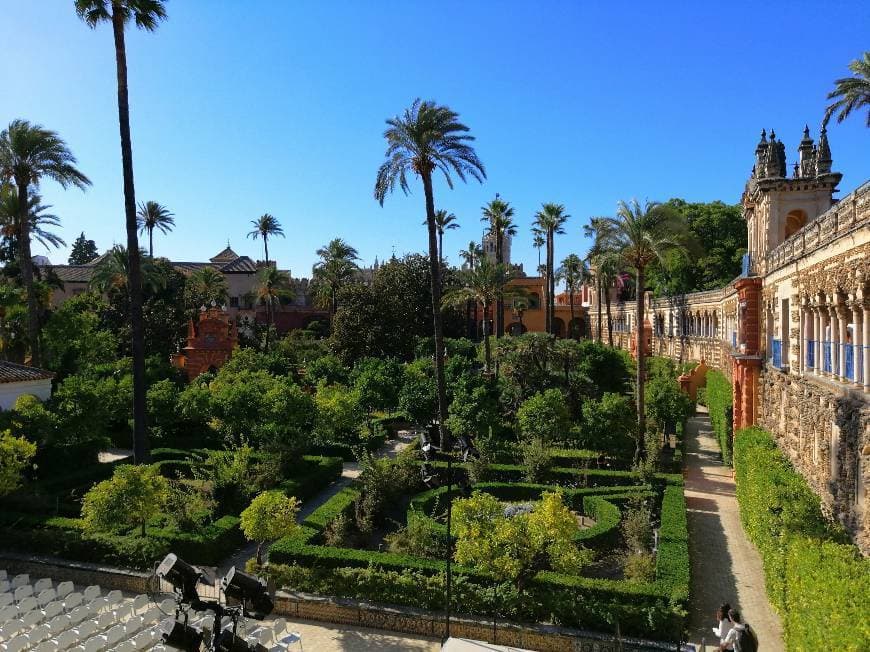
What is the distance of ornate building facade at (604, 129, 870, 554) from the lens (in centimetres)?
1071

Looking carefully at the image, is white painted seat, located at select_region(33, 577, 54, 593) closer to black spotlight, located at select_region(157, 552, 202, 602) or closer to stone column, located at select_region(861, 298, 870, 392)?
black spotlight, located at select_region(157, 552, 202, 602)

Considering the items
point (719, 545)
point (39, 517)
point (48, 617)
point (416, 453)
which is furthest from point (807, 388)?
point (39, 517)

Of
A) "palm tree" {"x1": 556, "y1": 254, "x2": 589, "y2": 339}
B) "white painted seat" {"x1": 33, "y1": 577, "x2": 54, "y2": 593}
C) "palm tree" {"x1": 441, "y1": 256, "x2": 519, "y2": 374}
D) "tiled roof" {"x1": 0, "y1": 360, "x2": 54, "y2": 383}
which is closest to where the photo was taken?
"white painted seat" {"x1": 33, "y1": 577, "x2": 54, "y2": 593}

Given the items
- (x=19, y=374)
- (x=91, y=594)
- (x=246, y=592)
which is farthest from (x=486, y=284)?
(x=246, y=592)

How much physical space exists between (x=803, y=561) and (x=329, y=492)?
1555cm

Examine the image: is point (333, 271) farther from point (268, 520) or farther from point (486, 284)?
point (268, 520)

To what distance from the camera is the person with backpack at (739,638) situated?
992 centimetres

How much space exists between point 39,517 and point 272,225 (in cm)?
5405

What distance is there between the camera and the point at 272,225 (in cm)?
6825

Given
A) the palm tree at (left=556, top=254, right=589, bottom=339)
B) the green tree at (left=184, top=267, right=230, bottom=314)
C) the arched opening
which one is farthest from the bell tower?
the palm tree at (left=556, top=254, right=589, bottom=339)

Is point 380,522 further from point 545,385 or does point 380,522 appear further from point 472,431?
point 545,385

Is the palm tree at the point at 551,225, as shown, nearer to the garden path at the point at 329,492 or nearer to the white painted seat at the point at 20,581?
the garden path at the point at 329,492

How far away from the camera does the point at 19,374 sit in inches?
1090

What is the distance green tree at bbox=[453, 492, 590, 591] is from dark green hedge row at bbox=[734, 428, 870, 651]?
3.75 metres
